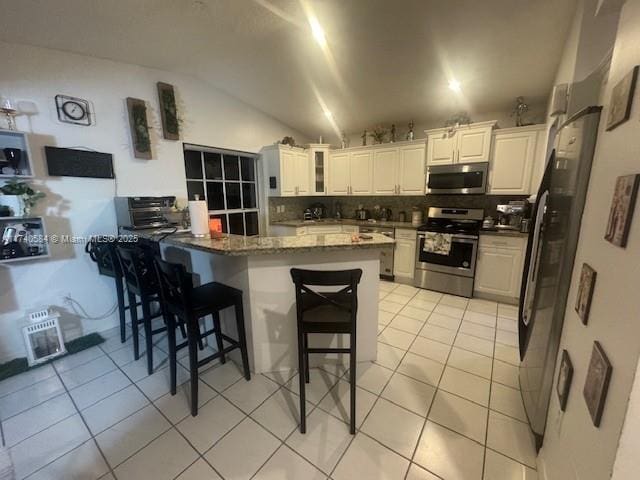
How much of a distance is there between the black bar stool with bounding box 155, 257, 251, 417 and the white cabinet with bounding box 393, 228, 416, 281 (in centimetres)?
269

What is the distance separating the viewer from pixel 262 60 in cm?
279

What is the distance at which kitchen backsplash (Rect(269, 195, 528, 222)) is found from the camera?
144 inches

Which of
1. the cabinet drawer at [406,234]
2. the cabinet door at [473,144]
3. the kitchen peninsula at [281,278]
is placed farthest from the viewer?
the cabinet drawer at [406,234]

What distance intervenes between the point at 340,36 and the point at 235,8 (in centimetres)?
91

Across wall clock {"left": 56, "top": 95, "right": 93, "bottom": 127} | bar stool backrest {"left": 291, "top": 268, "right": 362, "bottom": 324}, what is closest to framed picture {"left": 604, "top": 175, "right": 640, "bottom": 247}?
bar stool backrest {"left": 291, "top": 268, "right": 362, "bottom": 324}

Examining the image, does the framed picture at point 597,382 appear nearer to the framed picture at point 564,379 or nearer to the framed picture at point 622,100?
the framed picture at point 564,379

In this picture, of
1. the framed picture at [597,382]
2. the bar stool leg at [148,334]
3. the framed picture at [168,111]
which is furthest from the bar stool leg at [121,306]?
the framed picture at [597,382]

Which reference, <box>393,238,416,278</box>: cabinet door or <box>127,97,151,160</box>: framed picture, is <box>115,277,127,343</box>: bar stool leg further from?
<box>393,238,416,278</box>: cabinet door

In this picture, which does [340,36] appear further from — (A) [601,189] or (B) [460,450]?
(B) [460,450]

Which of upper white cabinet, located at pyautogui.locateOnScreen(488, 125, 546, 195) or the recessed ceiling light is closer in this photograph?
the recessed ceiling light

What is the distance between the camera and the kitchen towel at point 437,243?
135 inches

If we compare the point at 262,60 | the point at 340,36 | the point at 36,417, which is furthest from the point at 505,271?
the point at 36,417

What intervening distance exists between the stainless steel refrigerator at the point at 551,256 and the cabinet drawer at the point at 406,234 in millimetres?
2076

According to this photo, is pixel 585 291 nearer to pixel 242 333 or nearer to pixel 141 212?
pixel 242 333
